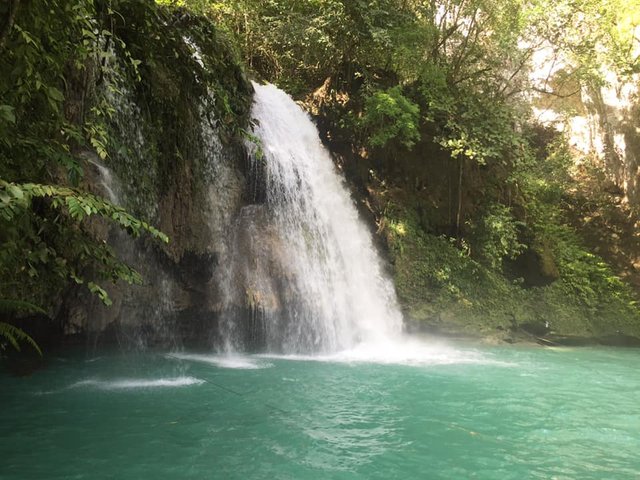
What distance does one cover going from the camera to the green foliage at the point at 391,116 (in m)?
13.4

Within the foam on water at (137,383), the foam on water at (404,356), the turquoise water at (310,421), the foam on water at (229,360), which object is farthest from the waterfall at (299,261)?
the foam on water at (137,383)

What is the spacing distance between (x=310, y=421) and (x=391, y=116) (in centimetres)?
969

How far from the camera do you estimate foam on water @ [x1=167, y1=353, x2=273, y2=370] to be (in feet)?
28.2

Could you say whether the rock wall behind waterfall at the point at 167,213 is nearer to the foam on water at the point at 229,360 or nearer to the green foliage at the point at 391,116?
the foam on water at the point at 229,360

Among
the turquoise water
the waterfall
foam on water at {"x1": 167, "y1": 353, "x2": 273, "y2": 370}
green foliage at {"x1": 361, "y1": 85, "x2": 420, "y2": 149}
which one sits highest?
green foliage at {"x1": 361, "y1": 85, "x2": 420, "y2": 149}

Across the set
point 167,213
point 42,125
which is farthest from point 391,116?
point 42,125

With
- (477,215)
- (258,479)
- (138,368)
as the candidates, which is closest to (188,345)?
(138,368)

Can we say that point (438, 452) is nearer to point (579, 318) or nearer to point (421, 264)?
point (421, 264)

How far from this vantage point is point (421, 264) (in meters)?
14.3

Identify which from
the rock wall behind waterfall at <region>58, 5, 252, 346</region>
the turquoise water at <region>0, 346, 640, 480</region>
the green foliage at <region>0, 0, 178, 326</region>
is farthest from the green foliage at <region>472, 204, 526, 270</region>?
the green foliage at <region>0, 0, 178, 326</region>

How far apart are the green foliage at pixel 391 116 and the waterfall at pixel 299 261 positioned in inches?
68.4

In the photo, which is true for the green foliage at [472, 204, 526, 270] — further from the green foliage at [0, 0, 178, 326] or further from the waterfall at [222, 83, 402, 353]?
the green foliage at [0, 0, 178, 326]

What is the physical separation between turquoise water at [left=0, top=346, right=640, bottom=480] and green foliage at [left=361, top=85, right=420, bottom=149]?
679 cm

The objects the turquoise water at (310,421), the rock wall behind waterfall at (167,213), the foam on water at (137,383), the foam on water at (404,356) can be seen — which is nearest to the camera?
the turquoise water at (310,421)
